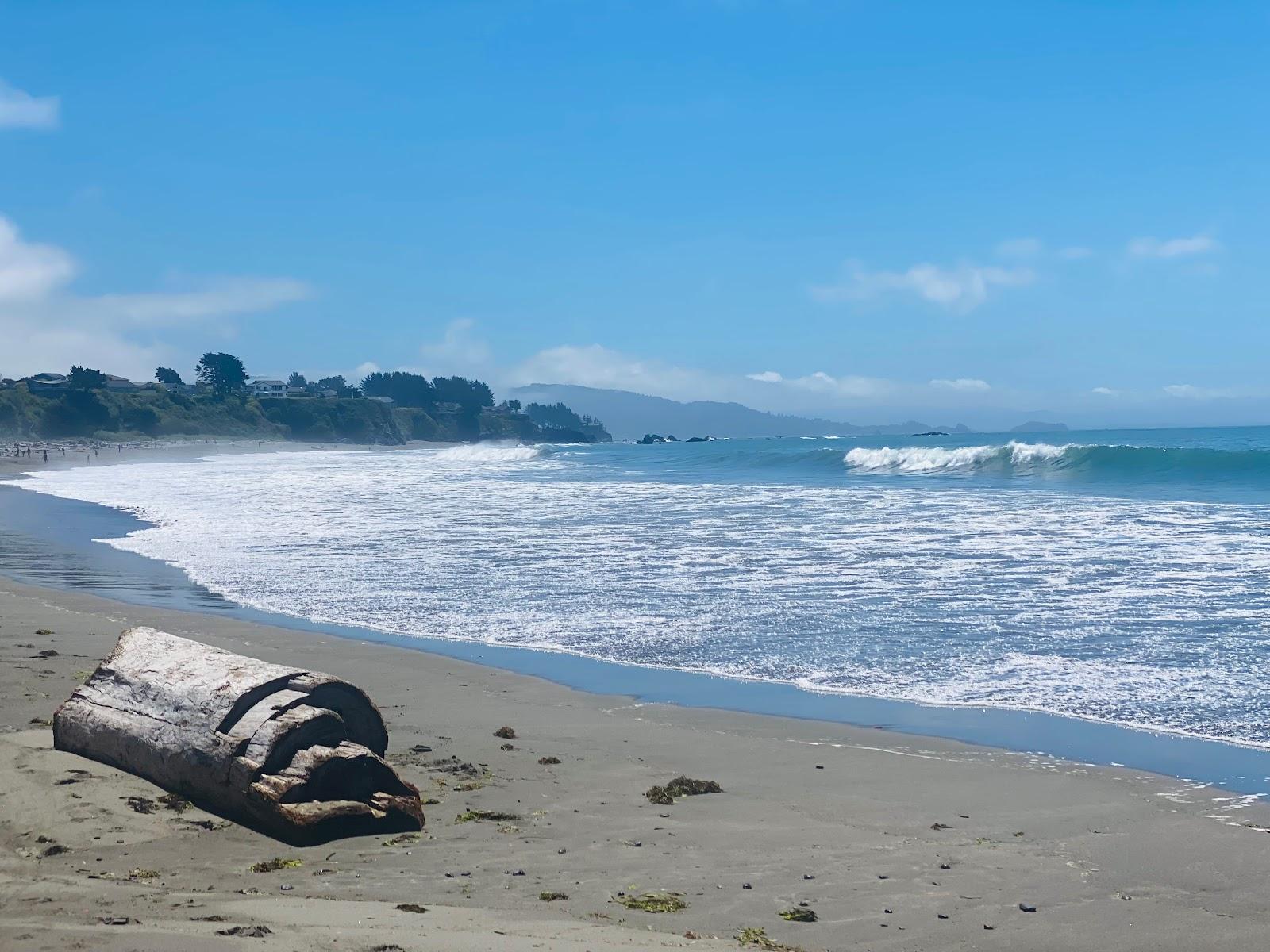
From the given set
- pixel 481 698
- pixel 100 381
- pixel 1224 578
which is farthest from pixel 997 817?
pixel 100 381

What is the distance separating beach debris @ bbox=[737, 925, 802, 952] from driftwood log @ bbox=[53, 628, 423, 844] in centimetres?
178

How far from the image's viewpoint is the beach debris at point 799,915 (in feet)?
13.6

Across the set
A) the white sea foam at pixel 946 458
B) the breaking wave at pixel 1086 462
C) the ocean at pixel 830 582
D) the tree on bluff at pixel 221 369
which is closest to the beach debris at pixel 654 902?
the ocean at pixel 830 582

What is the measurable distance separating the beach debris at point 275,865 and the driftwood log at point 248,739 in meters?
0.24

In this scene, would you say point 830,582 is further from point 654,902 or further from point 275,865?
point 275,865

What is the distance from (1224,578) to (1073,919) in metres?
9.57

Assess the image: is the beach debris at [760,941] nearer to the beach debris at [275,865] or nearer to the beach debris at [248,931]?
the beach debris at [248,931]

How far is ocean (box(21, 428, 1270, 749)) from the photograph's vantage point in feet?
27.9

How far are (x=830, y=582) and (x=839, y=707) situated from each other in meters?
5.22

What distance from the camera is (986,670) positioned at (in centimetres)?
862

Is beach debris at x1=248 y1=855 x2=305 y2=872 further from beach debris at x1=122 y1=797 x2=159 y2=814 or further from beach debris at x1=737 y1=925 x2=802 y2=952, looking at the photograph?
beach debris at x1=737 y1=925 x2=802 y2=952

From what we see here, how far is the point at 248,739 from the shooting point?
16.6 ft

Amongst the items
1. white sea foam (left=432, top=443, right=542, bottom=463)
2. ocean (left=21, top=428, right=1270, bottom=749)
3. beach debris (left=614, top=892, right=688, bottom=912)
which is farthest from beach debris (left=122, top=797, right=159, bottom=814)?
white sea foam (left=432, top=443, right=542, bottom=463)

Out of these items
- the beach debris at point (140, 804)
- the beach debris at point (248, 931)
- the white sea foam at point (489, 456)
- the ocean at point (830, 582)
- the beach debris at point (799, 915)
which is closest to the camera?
the beach debris at point (248, 931)
